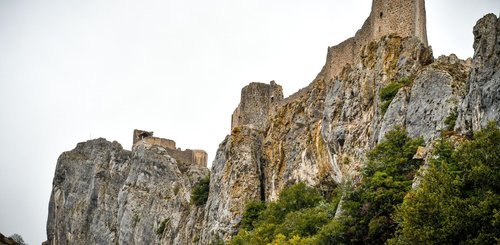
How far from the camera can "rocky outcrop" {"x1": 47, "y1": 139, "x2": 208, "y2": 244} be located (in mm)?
69062

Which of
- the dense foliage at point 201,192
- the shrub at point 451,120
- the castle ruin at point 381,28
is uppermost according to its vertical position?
the castle ruin at point 381,28

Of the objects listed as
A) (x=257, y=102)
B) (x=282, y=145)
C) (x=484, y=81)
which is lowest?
(x=484, y=81)

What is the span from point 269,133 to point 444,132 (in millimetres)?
27090

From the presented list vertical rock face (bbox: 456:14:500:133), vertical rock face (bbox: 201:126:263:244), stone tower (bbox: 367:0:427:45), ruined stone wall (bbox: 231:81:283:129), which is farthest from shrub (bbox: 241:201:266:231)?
vertical rock face (bbox: 456:14:500:133)

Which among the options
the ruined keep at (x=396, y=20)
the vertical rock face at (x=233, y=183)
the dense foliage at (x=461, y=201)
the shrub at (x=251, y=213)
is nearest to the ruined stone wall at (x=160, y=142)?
the vertical rock face at (x=233, y=183)

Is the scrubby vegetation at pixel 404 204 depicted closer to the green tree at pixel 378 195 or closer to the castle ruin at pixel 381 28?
the green tree at pixel 378 195

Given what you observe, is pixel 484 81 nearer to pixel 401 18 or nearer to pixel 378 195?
pixel 378 195

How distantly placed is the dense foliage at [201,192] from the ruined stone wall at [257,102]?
6.24 m

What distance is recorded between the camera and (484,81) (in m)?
28.6

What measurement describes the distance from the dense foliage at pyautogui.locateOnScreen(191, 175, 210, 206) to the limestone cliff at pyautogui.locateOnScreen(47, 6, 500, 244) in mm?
639

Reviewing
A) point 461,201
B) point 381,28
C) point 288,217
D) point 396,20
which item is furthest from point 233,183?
point 461,201

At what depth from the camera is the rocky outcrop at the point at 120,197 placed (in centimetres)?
6906

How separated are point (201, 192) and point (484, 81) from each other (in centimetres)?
A: 3986

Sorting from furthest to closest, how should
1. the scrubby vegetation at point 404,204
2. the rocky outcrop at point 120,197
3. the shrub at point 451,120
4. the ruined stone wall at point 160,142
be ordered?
the ruined stone wall at point 160,142 < the rocky outcrop at point 120,197 < the shrub at point 451,120 < the scrubby vegetation at point 404,204
